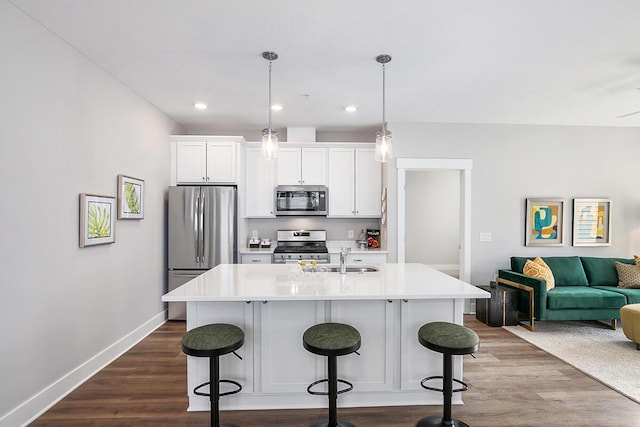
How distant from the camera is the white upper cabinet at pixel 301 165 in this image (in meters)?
5.19

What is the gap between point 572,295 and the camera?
4199 mm

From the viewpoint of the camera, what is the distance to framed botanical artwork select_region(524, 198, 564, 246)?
511 cm

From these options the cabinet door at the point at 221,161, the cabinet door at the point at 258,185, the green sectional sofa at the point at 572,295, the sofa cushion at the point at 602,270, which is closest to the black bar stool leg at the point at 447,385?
the green sectional sofa at the point at 572,295

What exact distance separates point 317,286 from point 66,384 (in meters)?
2.14

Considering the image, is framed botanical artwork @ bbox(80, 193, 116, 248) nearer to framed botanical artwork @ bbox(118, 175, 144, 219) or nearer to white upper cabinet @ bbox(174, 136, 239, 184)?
framed botanical artwork @ bbox(118, 175, 144, 219)

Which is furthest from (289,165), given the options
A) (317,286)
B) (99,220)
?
(317,286)

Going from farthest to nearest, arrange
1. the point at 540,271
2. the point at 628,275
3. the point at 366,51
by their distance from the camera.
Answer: the point at 628,275, the point at 540,271, the point at 366,51

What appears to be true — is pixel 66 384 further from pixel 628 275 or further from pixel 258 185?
pixel 628 275

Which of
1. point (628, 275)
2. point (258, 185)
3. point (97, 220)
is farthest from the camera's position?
point (258, 185)

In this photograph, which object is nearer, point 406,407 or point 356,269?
point 406,407

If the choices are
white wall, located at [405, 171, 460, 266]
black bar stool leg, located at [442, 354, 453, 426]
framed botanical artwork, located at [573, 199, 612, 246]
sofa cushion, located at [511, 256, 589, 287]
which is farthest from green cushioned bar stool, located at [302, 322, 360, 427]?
white wall, located at [405, 171, 460, 266]

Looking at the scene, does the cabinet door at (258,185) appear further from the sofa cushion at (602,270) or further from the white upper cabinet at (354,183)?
the sofa cushion at (602,270)

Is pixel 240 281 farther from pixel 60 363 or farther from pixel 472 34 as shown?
pixel 472 34

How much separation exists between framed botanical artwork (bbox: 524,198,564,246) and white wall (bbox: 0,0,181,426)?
5211 mm
